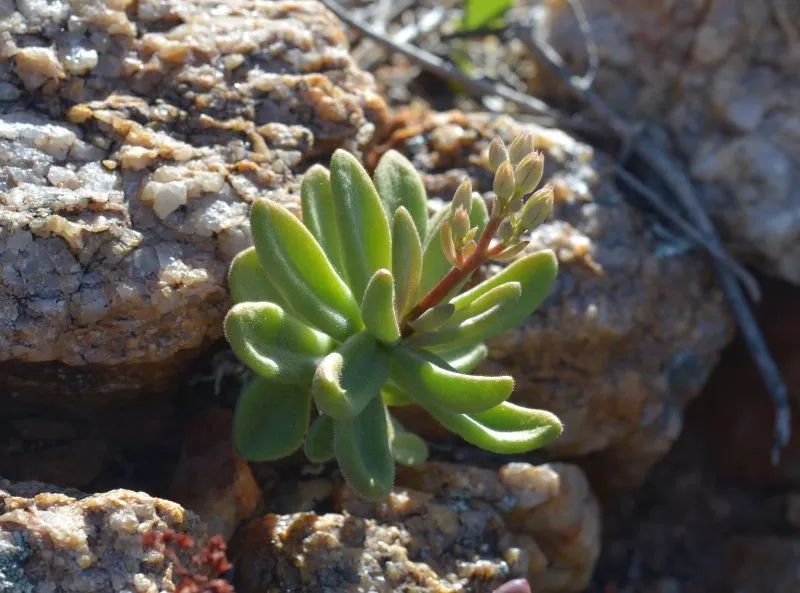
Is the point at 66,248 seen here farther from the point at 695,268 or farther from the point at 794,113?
the point at 794,113

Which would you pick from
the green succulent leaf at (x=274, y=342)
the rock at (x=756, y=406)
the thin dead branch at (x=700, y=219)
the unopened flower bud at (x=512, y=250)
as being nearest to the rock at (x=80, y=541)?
the green succulent leaf at (x=274, y=342)

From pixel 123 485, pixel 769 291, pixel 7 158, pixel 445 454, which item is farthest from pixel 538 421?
pixel 769 291

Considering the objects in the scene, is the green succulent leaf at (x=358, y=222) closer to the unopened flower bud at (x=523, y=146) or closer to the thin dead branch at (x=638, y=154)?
the unopened flower bud at (x=523, y=146)

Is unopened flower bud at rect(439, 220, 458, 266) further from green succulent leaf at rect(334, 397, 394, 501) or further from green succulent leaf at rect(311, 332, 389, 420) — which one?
green succulent leaf at rect(334, 397, 394, 501)

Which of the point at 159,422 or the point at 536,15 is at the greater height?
the point at 536,15

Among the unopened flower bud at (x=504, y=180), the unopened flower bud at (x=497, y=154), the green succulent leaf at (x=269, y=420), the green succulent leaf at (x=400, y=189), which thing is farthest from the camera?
the green succulent leaf at (x=400, y=189)

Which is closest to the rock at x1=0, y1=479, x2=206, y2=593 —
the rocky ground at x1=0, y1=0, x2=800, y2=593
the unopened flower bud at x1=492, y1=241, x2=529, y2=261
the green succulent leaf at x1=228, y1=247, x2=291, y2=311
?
the rocky ground at x1=0, y1=0, x2=800, y2=593
